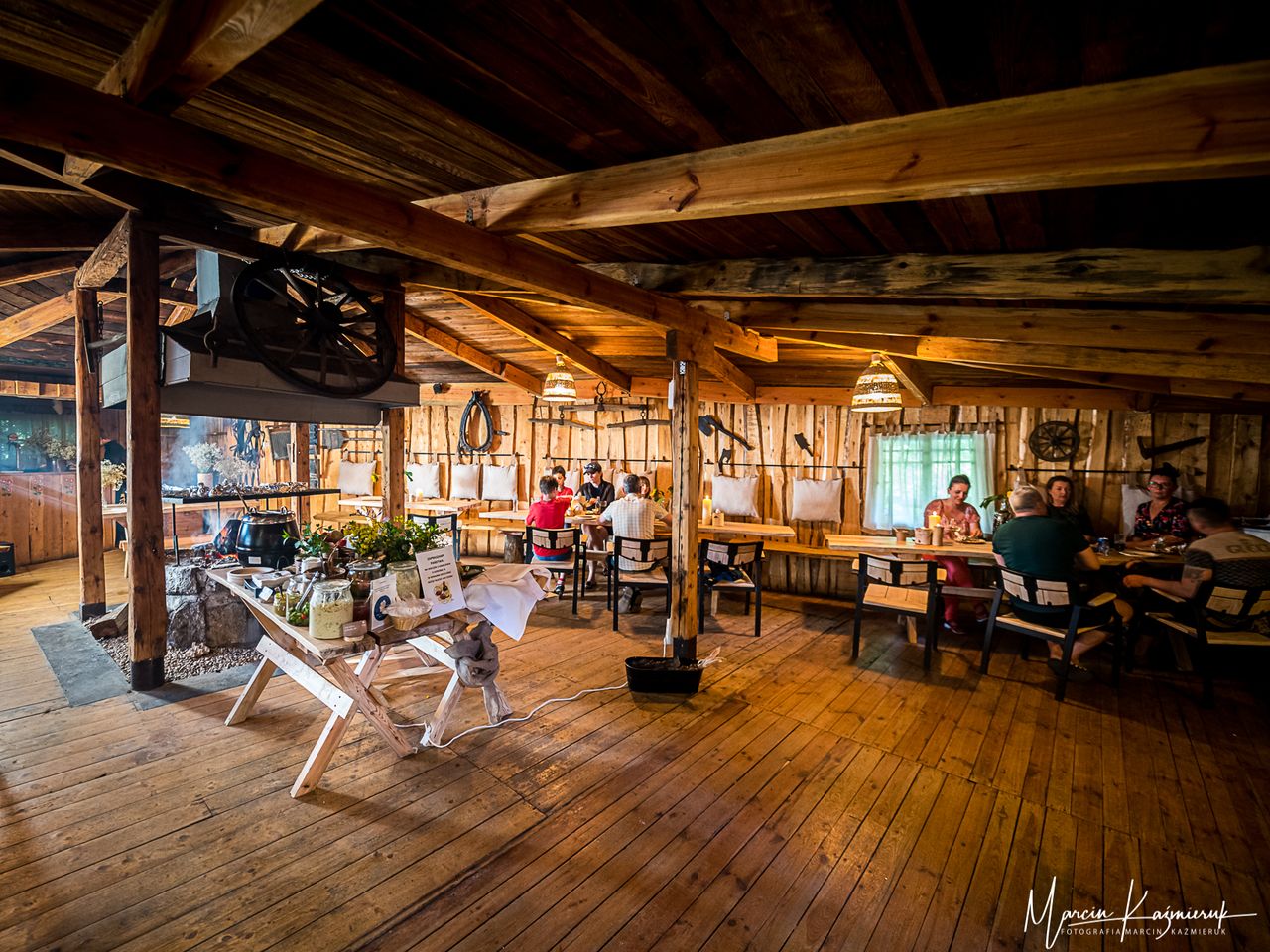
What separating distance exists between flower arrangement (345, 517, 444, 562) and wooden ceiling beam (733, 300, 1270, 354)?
2871 millimetres

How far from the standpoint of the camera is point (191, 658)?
4.19 m

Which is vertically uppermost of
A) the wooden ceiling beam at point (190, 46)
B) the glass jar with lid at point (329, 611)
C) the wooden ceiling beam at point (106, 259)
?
the wooden ceiling beam at point (106, 259)

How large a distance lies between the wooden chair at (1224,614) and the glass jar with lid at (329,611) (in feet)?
17.0

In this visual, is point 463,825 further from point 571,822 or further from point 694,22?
point 694,22

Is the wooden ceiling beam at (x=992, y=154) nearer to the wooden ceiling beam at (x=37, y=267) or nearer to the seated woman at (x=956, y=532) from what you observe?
the seated woman at (x=956, y=532)

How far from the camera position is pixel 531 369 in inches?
335

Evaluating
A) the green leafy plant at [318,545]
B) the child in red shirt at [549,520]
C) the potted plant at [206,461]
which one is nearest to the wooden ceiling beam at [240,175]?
the green leafy plant at [318,545]

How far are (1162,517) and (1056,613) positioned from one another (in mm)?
2205

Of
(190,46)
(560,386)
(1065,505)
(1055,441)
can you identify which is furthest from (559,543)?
(1055,441)

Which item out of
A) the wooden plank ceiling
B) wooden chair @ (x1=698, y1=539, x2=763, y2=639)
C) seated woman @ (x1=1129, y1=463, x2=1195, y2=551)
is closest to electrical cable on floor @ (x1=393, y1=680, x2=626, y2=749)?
wooden chair @ (x1=698, y1=539, x2=763, y2=639)

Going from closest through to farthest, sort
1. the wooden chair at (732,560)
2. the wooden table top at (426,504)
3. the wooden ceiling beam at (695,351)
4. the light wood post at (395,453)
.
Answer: the wooden ceiling beam at (695,351) < the light wood post at (395,453) < the wooden chair at (732,560) < the wooden table top at (426,504)

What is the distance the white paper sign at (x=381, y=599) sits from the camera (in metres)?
2.65

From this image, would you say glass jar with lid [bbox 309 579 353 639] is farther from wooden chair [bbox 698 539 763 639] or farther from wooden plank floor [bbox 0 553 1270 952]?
wooden chair [bbox 698 539 763 639]

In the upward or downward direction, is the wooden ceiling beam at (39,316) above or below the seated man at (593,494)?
above
